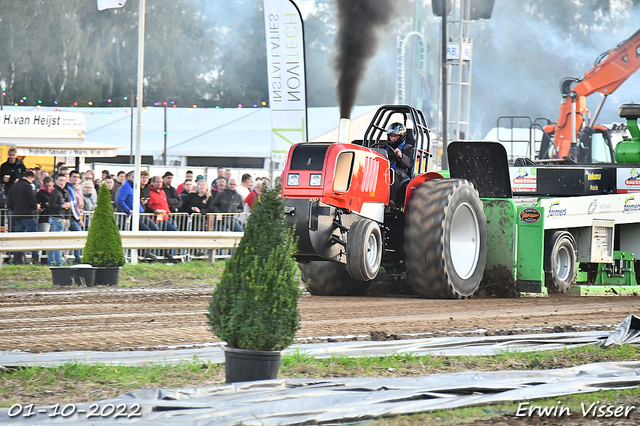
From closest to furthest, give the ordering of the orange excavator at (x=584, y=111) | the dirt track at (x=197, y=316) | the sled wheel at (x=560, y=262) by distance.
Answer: the dirt track at (x=197, y=316) → the sled wheel at (x=560, y=262) → the orange excavator at (x=584, y=111)

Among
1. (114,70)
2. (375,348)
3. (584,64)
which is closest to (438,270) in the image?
(375,348)

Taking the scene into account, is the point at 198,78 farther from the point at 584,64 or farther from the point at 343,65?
the point at 343,65

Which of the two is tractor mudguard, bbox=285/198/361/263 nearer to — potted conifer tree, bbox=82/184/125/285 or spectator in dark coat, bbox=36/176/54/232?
potted conifer tree, bbox=82/184/125/285

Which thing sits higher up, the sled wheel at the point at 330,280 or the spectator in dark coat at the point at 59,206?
the spectator in dark coat at the point at 59,206

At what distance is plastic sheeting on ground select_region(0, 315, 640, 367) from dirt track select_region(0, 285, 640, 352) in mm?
403

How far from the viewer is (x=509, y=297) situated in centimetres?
1208

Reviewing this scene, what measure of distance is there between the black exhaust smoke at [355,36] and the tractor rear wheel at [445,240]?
102 inches

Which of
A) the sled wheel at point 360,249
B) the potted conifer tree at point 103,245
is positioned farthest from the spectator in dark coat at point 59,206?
the sled wheel at point 360,249

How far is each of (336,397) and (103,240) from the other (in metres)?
8.61

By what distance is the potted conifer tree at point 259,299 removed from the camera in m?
5.04

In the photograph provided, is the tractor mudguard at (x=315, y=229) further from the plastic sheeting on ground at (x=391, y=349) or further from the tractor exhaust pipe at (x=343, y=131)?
the plastic sheeting on ground at (x=391, y=349)

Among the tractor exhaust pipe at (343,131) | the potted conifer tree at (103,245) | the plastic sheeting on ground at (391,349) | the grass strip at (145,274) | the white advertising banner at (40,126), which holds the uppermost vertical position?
the white advertising banner at (40,126)

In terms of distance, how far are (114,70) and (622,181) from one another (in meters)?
45.5

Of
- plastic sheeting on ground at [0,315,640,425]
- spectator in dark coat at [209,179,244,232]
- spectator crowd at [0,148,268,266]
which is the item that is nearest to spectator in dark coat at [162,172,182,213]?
spectator crowd at [0,148,268,266]
